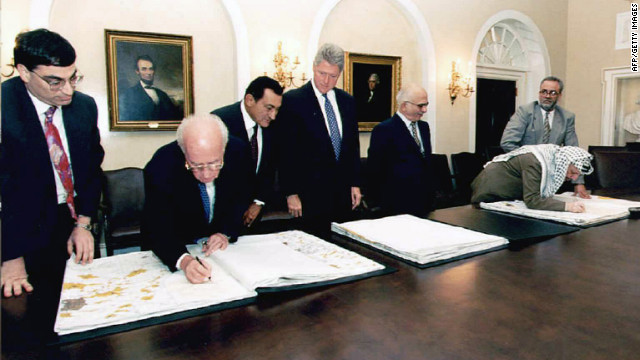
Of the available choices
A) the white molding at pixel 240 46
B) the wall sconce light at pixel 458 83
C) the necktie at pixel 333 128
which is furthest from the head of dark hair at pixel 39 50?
the wall sconce light at pixel 458 83

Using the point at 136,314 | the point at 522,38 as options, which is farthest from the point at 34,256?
the point at 522,38

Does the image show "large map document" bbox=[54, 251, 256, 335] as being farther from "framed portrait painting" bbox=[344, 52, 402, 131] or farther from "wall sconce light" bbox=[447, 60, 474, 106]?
→ "wall sconce light" bbox=[447, 60, 474, 106]

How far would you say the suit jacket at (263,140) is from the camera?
2.86 metres

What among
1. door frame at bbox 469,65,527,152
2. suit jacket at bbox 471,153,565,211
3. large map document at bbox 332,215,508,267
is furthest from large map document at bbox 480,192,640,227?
door frame at bbox 469,65,527,152

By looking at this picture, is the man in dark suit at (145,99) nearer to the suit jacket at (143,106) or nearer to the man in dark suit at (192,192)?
the suit jacket at (143,106)

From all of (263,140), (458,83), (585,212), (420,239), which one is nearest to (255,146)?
(263,140)

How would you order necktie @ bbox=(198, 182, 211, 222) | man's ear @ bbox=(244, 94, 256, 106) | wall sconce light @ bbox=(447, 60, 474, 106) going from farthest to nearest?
wall sconce light @ bbox=(447, 60, 474, 106)
man's ear @ bbox=(244, 94, 256, 106)
necktie @ bbox=(198, 182, 211, 222)

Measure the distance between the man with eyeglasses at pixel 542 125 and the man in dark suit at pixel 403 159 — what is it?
56.4 inches

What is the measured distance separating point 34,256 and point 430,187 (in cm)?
271

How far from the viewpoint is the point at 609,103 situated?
26.6ft

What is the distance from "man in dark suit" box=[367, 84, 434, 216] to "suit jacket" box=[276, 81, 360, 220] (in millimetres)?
445

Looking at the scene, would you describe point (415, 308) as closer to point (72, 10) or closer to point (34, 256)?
point (34, 256)

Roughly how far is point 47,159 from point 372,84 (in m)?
5.01

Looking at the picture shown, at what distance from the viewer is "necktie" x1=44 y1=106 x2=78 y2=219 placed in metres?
2.00
